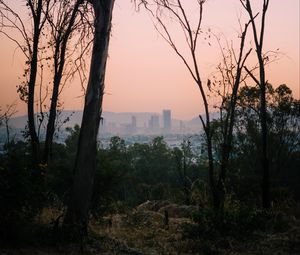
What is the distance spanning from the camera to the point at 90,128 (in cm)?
718

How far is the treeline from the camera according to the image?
19.3 feet

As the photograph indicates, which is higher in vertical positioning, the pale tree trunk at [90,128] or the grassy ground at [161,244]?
the pale tree trunk at [90,128]

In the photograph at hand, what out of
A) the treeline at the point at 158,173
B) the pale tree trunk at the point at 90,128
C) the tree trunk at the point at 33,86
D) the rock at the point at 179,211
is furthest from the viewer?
the rock at the point at 179,211

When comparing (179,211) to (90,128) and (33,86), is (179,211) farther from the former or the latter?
(90,128)

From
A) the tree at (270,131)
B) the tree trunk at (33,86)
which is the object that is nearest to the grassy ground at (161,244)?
the tree trunk at (33,86)

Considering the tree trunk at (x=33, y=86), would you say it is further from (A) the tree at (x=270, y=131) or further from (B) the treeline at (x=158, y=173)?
(A) the tree at (x=270, y=131)

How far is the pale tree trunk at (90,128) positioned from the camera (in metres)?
6.85

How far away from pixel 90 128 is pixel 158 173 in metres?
48.8

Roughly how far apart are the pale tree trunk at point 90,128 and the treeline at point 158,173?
0.57m

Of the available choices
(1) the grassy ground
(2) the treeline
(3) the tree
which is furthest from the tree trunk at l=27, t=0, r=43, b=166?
(3) the tree

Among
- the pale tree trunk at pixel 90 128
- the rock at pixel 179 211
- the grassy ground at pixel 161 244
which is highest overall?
the pale tree trunk at pixel 90 128

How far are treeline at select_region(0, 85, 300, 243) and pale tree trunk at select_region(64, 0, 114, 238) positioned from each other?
566 millimetres

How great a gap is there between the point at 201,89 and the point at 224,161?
2.17m

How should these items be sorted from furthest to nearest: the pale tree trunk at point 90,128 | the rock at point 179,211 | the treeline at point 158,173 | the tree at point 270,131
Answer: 1. the tree at point 270,131
2. the rock at point 179,211
3. the pale tree trunk at point 90,128
4. the treeline at point 158,173
